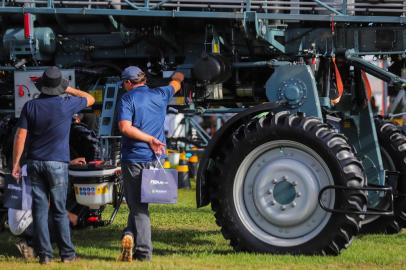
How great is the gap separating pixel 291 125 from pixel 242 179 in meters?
0.70

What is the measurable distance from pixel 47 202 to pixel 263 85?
2829mm

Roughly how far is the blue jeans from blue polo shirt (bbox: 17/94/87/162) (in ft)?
0.27

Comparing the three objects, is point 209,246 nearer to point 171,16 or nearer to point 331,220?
point 331,220

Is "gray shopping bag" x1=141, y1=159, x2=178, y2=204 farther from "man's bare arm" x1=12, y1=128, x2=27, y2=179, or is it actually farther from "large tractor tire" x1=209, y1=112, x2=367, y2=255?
"man's bare arm" x1=12, y1=128, x2=27, y2=179

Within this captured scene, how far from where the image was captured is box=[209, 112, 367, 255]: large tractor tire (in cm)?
702

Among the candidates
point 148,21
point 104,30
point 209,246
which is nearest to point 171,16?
point 148,21

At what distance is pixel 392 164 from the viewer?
8.98 meters

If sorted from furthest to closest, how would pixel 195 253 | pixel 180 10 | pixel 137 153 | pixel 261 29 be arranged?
1. pixel 180 10
2. pixel 261 29
3. pixel 195 253
4. pixel 137 153

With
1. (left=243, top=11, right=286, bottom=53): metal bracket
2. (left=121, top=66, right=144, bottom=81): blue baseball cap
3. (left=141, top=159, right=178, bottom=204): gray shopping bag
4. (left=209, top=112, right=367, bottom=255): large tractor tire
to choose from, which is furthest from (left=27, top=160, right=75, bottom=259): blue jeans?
(left=243, top=11, right=286, bottom=53): metal bracket

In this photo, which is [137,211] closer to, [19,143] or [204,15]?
[19,143]

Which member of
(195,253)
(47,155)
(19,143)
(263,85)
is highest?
(263,85)

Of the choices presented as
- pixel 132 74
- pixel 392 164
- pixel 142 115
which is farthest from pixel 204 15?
pixel 392 164

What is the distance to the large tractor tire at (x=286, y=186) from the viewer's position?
7.02 meters

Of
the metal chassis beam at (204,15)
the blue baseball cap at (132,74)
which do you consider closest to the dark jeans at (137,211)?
the blue baseball cap at (132,74)
